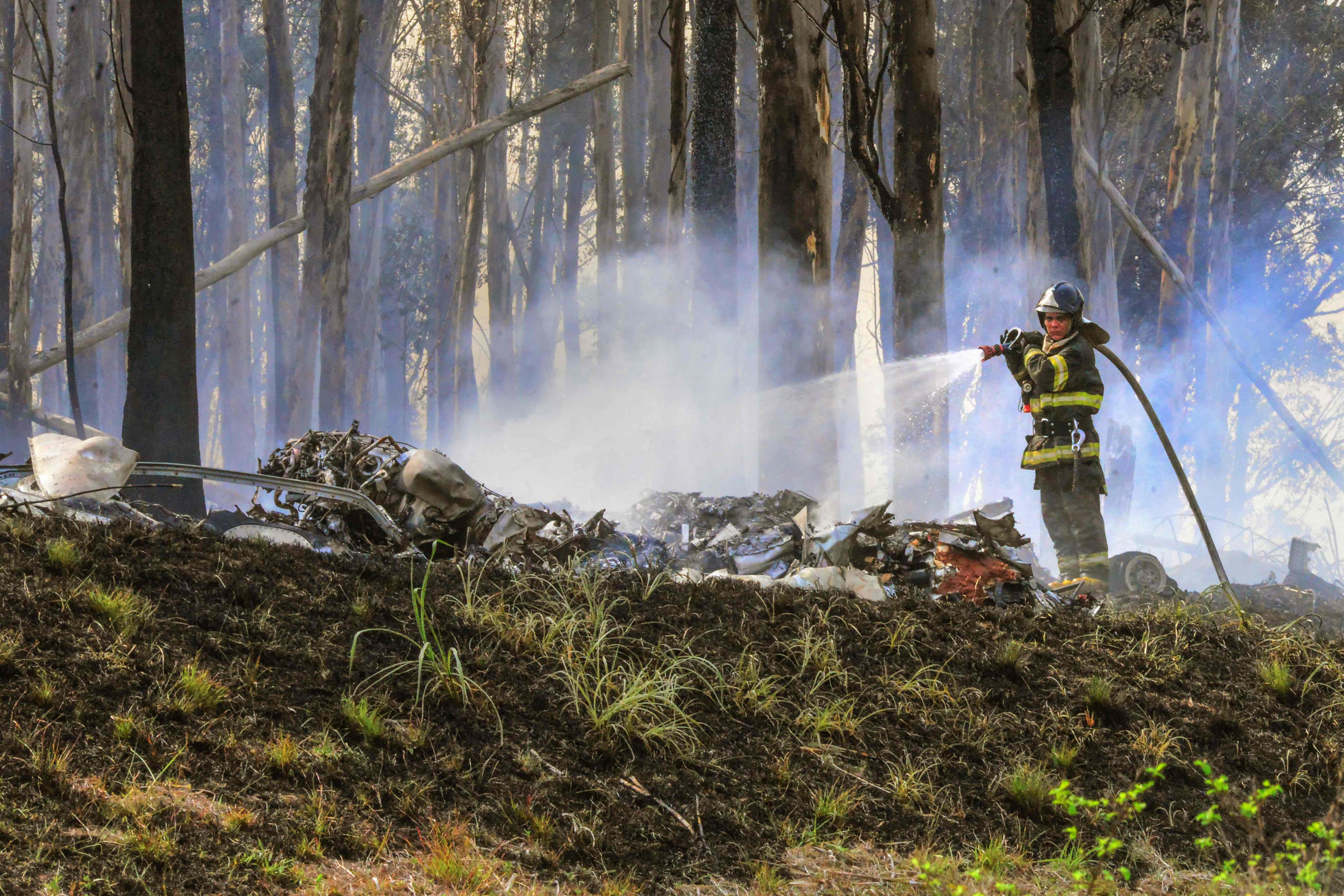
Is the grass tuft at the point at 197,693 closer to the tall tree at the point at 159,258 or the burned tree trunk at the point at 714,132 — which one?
the tall tree at the point at 159,258

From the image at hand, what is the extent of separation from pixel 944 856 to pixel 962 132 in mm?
26424

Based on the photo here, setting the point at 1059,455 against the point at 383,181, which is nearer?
the point at 1059,455

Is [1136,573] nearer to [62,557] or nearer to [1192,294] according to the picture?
[62,557]

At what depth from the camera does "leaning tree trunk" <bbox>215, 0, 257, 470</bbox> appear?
2311 cm

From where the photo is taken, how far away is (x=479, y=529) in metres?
6.30

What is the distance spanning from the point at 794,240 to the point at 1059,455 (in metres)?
3.70

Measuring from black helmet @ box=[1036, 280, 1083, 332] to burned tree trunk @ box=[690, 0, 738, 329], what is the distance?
4.63 meters

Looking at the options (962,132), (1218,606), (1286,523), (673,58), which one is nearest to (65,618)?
(1218,606)

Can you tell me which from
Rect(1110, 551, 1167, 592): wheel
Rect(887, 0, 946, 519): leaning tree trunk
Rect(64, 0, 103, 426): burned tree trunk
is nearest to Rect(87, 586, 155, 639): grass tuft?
Rect(1110, 551, 1167, 592): wheel

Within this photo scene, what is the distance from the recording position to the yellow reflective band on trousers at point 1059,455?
311 inches

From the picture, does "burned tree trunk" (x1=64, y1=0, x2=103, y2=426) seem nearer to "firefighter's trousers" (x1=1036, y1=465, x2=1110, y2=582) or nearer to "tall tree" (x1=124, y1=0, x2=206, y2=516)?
"tall tree" (x1=124, y1=0, x2=206, y2=516)

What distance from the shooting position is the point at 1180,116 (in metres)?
17.9

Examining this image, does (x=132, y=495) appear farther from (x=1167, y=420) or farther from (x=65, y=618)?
(x=1167, y=420)

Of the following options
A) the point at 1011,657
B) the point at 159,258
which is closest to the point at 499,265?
the point at 159,258
